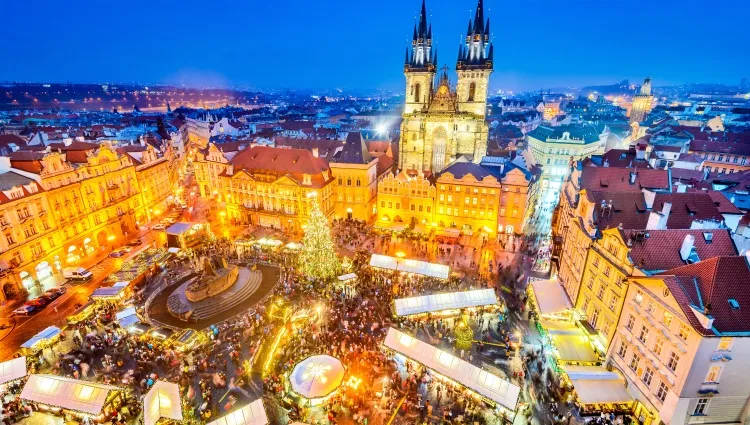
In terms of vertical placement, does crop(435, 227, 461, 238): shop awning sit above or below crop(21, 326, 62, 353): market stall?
above

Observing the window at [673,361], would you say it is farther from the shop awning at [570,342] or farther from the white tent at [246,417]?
the white tent at [246,417]

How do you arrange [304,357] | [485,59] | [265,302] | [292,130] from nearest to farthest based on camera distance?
1. [304,357]
2. [265,302]
3. [485,59]
4. [292,130]

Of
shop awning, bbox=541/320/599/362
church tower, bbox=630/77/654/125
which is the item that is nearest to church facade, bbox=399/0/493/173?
shop awning, bbox=541/320/599/362

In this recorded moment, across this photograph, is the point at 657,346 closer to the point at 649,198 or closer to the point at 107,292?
the point at 649,198

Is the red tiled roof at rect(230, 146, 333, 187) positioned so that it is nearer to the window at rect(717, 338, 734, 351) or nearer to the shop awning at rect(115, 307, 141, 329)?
the shop awning at rect(115, 307, 141, 329)

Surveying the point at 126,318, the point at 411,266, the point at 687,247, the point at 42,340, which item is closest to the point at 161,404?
the point at 126,318

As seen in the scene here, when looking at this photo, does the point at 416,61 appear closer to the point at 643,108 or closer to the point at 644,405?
the point at 644,405

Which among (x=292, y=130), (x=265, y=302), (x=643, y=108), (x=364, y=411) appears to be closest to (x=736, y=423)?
(x=364, y=411)
